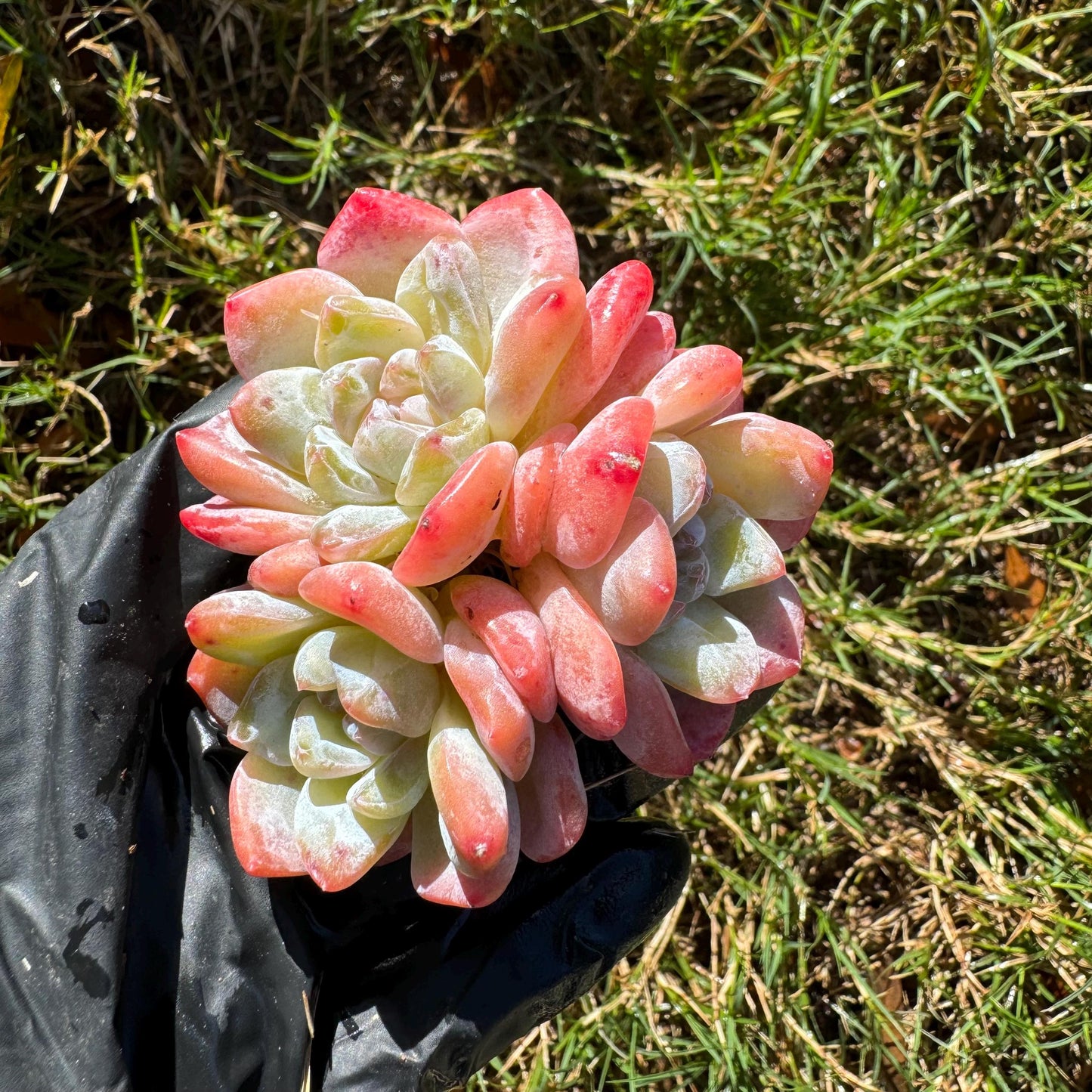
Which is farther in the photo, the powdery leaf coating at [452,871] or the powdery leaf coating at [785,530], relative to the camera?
the powdery leaf coating at [785,530]

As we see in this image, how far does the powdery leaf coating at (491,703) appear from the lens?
0.94 meters

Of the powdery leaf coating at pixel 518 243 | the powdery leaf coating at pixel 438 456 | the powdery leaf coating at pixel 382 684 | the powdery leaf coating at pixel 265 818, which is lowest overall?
the powdery leaf coating at pixel 265 818

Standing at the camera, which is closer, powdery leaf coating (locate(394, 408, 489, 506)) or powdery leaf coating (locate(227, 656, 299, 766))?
powdery leaf coating (locate(394, 408, 489, 506))

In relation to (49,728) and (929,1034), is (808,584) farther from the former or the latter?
(49,728)

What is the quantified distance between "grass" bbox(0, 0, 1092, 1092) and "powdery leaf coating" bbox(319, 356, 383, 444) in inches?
35.9

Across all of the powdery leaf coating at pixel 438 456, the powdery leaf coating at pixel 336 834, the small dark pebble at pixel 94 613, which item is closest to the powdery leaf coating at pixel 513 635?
the powdery leaf coating at pixel 438 456

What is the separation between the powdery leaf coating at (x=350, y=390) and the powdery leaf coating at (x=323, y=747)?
0.29 metres

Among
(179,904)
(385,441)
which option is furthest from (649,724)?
(179,904)

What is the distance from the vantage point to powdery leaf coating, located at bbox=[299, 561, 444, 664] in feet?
3.04

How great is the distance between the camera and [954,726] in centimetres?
194

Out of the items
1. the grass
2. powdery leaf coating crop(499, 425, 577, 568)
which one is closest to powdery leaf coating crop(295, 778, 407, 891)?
powdery leaf coating crop(499, 425, 577, 568)

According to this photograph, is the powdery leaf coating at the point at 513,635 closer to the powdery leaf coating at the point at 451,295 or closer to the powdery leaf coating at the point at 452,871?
the powdery leaf coating at the point at 452,871

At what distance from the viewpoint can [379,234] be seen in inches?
41.6

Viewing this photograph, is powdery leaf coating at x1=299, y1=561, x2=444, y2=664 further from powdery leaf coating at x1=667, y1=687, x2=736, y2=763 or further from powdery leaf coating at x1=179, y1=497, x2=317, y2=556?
powdery leaf coating at x1=667, y1=687, x2=736, y2=763
